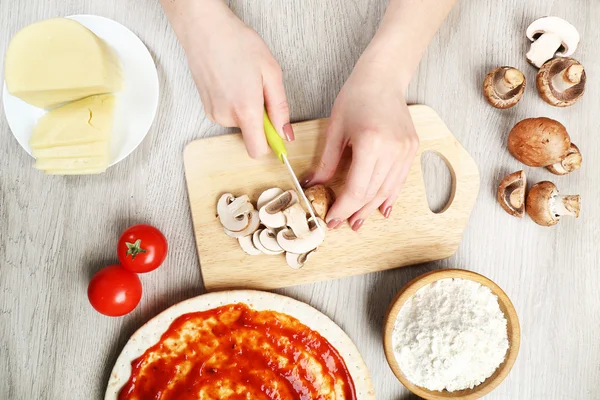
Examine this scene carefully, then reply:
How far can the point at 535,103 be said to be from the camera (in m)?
1.84

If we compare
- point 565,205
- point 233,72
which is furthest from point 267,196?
point 565,205

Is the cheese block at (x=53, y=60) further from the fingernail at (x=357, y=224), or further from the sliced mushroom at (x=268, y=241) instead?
the fingernail at (x=357, y=224)

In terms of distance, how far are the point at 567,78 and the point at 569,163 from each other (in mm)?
295

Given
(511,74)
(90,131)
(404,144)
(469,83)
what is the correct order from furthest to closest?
(469,83) < (511,74) < (90,131) < (404,144)

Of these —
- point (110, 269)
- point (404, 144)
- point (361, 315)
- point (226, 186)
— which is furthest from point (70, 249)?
point (404, 144)

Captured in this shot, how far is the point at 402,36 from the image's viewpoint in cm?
157

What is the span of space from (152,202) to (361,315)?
851 millimetres

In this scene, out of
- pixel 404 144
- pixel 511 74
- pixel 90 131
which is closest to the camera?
pixel 404 144

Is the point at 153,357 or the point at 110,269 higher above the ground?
the point at 110,269

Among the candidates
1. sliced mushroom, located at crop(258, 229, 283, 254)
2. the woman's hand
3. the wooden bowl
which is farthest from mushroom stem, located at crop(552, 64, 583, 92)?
sliced mushroom, located at crop(258, 229, 283, 254)

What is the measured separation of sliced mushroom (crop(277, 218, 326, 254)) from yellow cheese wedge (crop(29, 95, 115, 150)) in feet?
2.17

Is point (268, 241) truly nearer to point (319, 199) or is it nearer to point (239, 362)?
point (319, 199)

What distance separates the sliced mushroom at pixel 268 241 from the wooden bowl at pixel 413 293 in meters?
0.43

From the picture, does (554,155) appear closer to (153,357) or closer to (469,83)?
(469,83)
